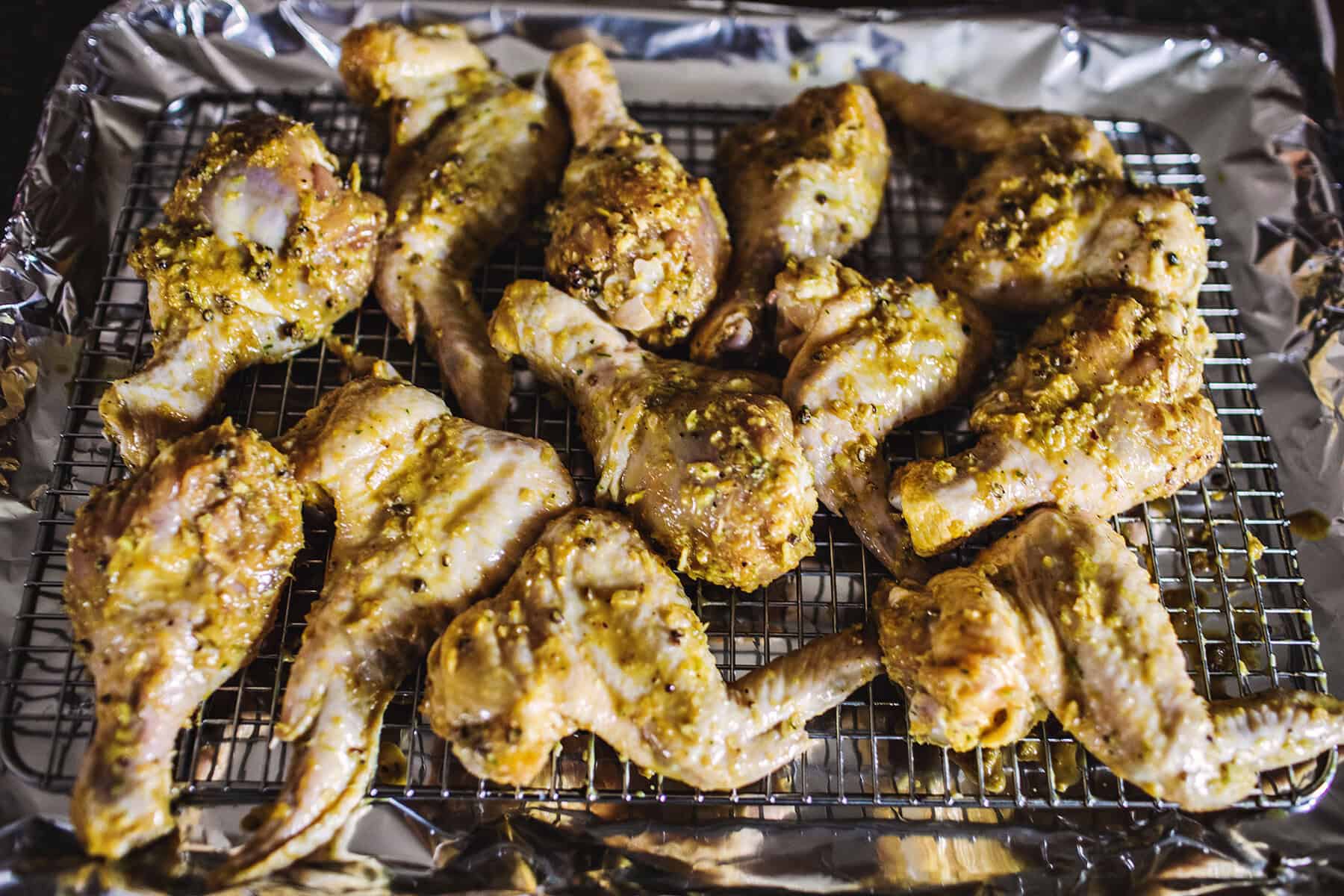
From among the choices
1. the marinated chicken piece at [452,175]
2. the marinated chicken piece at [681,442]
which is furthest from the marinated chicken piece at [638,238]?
the marinated chicken piece at [452,175]

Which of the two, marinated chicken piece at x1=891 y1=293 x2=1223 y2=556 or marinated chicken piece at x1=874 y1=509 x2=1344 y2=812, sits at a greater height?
marinated chicken piece at x1=891 y1=293 x2=1223 y2=556

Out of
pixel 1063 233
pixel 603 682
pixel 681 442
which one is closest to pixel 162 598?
pixel 603 682

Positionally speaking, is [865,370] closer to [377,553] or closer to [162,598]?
[377,553]

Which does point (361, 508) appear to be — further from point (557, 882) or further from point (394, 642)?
point (557, 882)

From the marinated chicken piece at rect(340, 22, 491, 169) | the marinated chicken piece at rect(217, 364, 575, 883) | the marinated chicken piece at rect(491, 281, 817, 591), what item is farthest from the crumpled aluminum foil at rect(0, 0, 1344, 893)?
the marinated chicken piece at rect(491, 281, 817, 591)

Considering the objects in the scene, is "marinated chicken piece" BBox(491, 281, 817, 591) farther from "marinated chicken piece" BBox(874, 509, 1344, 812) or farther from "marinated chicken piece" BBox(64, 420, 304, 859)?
"marinated chicken piece" BBox(64, 420, 304, 859)

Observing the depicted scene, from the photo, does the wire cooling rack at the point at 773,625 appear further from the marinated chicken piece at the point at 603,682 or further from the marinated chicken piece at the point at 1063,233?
the marinated chicken piece at the point at 1063,233
